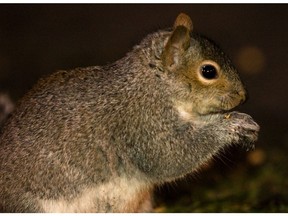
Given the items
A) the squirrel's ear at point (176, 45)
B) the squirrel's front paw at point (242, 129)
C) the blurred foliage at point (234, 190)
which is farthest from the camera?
the blurred foliage at point (234, 190)

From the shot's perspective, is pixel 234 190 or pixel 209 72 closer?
pixel 209 72

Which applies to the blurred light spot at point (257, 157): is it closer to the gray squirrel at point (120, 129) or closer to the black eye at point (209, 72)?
the gray squirrel at point (120, 129)

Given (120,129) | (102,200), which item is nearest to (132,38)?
(120,129)

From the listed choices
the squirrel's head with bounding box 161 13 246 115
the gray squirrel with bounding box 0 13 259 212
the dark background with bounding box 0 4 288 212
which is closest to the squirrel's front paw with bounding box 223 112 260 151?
the gray squirrel with bounding box 0 13 259 212

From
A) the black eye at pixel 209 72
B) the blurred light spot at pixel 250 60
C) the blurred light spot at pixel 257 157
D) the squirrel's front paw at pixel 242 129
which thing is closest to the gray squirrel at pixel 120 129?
the black eye at pixel 209 72

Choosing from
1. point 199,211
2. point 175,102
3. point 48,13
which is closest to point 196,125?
point 175,102

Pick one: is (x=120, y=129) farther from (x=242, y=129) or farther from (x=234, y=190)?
(x=234, y=190)

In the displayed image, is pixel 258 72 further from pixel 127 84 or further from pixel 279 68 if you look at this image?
pixel 127 84
